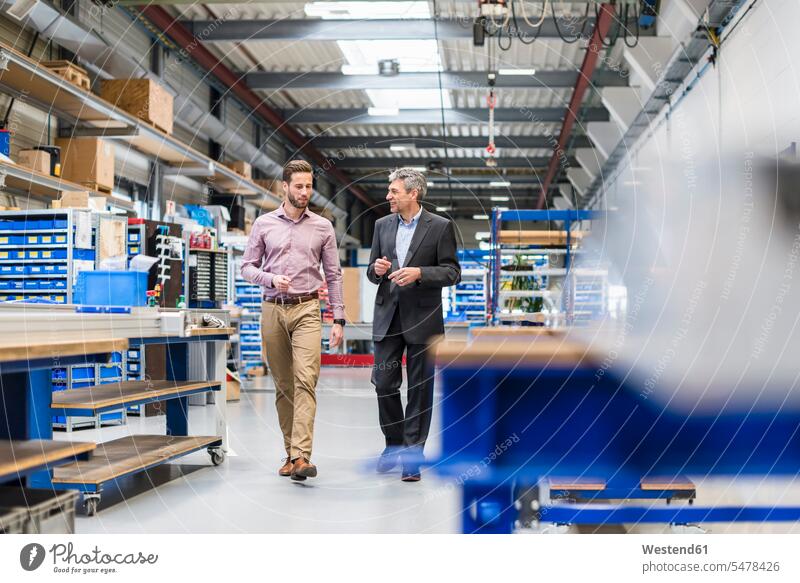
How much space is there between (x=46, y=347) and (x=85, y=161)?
5775 millimetres

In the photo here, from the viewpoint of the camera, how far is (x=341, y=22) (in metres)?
9.34

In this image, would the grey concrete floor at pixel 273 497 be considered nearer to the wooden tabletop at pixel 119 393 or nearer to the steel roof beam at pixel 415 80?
the wooden tabletop at pixel 119 393

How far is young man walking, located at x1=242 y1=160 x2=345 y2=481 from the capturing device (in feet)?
12.7

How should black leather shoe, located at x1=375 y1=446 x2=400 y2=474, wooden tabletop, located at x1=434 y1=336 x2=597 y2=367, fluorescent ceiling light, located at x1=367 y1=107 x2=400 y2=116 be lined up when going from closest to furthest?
wooden tabletop, located at x1=434 y1=336 x2=597 y2=367 → black leather shoe, located at x1=375 y1=446 x2=400 y2=474 → fluorescent ceiling light, located at x1=367 y1=107 x2=400 y2=116

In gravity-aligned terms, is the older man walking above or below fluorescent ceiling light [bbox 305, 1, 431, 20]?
below

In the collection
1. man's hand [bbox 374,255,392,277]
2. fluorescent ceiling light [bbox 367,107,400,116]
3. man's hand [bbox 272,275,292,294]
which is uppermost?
fluorescent ceiling light [bbox 367,107,400,116]

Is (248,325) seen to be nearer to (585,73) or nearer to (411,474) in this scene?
(585,73)

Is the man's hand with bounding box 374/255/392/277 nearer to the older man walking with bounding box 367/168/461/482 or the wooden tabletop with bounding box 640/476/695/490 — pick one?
the older man walking with bounding box 367/168/461/482

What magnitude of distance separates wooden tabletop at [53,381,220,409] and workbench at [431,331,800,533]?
1.63 metres

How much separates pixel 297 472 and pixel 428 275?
114 centimetres

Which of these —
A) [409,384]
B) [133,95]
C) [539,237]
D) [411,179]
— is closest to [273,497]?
[409,384]

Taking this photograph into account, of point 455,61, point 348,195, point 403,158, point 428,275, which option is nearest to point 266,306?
point 428,275
